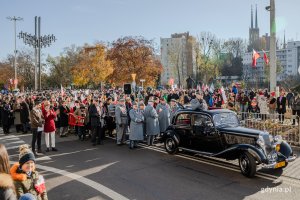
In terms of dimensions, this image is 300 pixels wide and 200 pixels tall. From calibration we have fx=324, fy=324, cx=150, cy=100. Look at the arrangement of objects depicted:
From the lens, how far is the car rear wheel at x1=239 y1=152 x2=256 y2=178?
27.7 ft

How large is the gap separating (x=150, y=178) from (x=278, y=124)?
7.21 meters

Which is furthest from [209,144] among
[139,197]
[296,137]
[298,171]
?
[296,137]

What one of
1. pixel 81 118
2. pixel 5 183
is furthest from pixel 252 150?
pixel 81 118

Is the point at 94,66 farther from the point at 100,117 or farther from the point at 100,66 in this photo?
the point at 100,117

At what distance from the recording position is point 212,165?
998 cm

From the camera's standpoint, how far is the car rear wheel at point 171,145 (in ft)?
37.3

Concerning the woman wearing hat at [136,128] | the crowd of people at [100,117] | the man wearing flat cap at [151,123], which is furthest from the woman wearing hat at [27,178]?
the man wearing flat cap at [151,123]

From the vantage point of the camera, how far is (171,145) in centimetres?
1152

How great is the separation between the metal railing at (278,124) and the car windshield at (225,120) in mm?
1970

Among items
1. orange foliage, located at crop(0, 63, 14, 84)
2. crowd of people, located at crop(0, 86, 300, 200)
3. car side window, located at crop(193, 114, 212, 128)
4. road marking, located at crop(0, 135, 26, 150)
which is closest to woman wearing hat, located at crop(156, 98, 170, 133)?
crowd of people, located at crop(0, 86, 300, 200)

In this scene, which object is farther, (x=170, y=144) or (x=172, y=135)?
(x=170, y=144)

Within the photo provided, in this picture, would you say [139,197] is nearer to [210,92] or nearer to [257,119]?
[257,119]

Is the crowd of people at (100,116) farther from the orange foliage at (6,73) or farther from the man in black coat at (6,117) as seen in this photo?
the orange foliage at (6,73)

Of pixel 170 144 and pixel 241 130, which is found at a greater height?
pixel 241 130
